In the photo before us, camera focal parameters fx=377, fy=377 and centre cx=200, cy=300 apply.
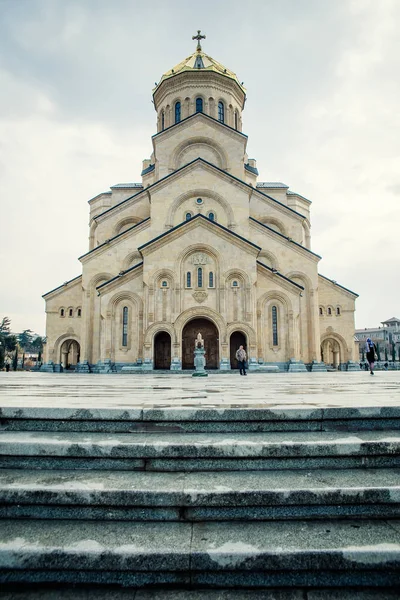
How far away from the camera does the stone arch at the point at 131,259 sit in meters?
26.2

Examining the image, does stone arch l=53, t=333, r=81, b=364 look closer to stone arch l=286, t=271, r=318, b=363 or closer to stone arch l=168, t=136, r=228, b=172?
stone arch l=168, t=136, r=228, b=172

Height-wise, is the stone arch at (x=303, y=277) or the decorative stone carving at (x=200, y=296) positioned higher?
the stone arch at (x=303, y=277)

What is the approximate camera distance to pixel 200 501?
9.50 feet

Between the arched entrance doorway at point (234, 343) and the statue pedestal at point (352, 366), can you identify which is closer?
the arched entrance doorway at point (234, 343)

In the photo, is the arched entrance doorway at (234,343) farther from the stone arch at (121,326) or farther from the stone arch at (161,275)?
the stone arch at (121,326)

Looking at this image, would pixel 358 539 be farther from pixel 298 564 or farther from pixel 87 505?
pixel 87 505

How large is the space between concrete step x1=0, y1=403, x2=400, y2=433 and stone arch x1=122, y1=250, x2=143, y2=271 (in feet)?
74.6

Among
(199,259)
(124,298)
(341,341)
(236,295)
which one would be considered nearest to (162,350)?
(124,298)

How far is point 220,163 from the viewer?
29234 millimetres

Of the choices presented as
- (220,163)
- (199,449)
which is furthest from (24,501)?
(220,163)

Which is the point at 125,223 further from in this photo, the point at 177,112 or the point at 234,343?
the point at 234,343

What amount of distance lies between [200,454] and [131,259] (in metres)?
23.9

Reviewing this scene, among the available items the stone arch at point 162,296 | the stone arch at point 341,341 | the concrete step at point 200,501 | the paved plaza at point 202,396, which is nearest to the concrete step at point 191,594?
the concrete step at point 200,501

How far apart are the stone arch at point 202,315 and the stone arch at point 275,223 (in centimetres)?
1043
